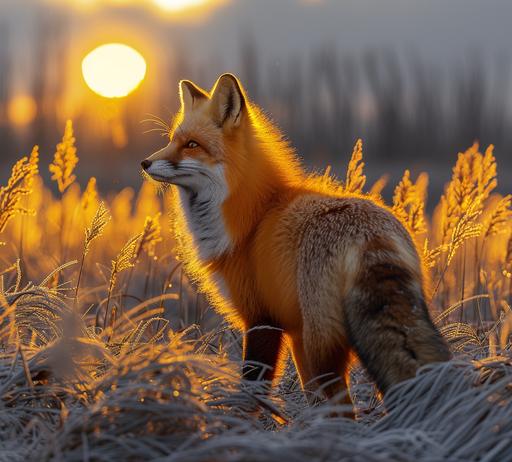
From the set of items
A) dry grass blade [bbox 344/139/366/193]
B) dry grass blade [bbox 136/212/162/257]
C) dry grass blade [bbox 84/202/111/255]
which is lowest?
dry grass blade [bbox 136/212/162/257]

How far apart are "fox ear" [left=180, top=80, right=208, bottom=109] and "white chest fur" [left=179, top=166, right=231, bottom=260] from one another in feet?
2.25

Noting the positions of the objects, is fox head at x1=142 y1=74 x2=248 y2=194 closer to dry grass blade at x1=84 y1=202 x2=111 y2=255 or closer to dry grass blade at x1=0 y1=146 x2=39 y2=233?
dry grass blade at x1=84 y1=202 x2=111 y2=255

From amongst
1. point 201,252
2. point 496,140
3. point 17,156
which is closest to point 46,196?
point 201,252

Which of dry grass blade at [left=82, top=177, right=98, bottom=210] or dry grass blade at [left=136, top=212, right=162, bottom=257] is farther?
dry grass blade at [left=82, top=177, right=98, bottom=210]

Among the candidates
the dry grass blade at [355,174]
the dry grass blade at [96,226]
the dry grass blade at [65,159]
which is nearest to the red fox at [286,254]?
the dry grass blade at [96,226]

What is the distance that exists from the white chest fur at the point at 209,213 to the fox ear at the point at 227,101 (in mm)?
356

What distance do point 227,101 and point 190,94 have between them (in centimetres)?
44

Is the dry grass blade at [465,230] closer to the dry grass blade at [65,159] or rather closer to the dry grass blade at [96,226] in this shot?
the dry grass blade at [96,226]

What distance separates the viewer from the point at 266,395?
374 centimetres

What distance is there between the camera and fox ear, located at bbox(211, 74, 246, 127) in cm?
451

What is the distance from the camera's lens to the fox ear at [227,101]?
4508mm

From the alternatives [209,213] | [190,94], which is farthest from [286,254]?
[190,94]

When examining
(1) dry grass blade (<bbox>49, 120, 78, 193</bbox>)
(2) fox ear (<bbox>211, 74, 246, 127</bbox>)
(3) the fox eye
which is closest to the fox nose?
(3) the fox eye

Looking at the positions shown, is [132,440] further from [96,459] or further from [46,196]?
[46,196]
